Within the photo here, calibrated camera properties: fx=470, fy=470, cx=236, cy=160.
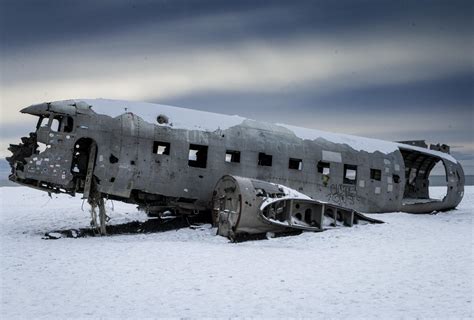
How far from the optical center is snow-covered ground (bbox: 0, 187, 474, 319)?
8.18 m

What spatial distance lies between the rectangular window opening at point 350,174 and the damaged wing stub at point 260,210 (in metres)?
4.04

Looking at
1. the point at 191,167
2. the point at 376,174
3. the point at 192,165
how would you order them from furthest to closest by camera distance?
the point at 376,174
the point at 192,165
the point at 191,167

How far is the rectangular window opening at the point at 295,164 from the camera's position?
20.1 m

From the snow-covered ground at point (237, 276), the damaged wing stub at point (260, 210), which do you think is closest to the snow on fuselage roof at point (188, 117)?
the damaged wing stub at point (260, 210)

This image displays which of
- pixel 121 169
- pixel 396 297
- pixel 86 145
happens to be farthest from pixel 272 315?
pixel 86 145

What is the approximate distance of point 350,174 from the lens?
22156mm

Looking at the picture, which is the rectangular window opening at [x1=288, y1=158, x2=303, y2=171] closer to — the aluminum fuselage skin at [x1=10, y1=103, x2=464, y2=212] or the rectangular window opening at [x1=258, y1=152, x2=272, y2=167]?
the aluminum fuselage skin at [x1=10, y1=103, x2=464, y2=212]

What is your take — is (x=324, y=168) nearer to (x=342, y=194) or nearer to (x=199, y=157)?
(x=342, y=194)

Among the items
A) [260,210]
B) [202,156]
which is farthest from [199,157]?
[260,210]

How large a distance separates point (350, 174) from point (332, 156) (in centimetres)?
170

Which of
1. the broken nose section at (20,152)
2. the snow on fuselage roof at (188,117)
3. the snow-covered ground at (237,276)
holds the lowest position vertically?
the snow-covered ground at (237,276)

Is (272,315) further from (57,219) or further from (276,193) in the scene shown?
(57,219)

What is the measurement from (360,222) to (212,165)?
6.36m

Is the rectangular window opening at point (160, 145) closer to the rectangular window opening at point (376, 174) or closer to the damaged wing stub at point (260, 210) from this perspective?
the damaged wing stub at point (260, 210)
